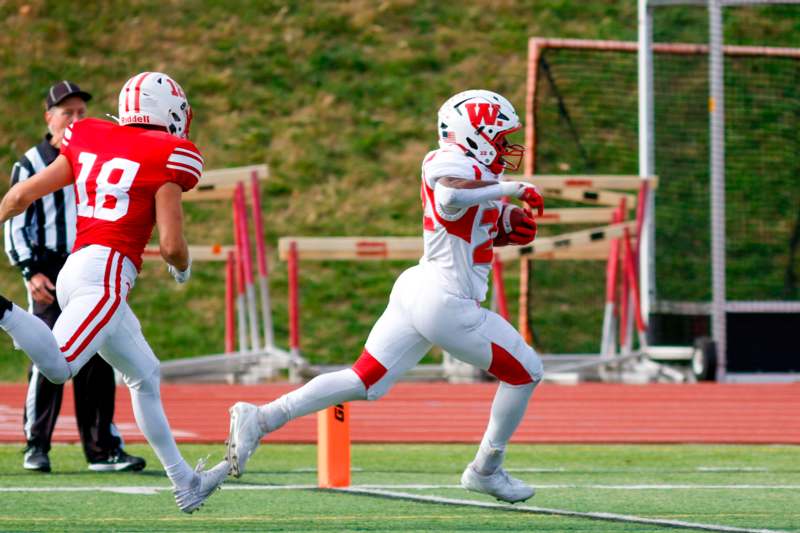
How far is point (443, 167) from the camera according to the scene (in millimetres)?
6000

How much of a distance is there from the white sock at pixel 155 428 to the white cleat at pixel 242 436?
0.24 meters

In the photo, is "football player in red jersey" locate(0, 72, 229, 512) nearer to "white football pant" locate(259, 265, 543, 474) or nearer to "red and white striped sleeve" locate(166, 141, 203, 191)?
"red and white striped sleeve" locate(166, 141, 203, 191)

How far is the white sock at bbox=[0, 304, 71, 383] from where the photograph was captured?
5418 mm

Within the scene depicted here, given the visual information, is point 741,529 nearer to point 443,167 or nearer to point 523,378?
point 523,378

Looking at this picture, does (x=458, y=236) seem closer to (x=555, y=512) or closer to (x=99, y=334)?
(x=555, y=512)

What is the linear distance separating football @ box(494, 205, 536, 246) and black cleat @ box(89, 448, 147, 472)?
95.0 inches

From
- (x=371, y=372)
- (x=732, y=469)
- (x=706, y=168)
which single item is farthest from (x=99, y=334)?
(x=706, y=168)

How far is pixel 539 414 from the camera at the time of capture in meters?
10.3

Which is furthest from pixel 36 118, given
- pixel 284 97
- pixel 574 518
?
pixel 574 518

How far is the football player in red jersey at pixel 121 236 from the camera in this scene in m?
5.48

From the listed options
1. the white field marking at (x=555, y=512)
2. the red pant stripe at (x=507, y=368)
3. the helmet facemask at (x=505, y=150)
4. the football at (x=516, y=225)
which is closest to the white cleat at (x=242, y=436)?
the white field marking at (x=555, y=512)

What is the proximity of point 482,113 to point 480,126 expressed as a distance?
52 millimetres

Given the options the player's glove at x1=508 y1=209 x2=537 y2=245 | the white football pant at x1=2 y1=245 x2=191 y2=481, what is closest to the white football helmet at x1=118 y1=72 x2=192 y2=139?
the white football pant at x1=2 y1=245 x2=191 y2=481

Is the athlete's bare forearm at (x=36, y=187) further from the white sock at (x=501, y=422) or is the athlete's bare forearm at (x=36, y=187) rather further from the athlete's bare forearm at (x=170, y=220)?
the white sock at (x=501, y=422)
